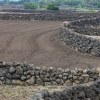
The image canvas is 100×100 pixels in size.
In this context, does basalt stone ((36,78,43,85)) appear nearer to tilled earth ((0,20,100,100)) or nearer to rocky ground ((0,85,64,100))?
rocky ground ((0,85,64,100))

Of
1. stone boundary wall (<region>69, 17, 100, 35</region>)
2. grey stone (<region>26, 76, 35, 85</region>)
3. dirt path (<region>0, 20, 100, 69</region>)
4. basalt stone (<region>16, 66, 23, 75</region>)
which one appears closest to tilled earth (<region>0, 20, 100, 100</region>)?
dirt path (<region>0, 20, 100, 69</region>)

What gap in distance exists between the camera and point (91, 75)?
1559cm

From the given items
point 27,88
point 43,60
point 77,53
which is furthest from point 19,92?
point 77,53

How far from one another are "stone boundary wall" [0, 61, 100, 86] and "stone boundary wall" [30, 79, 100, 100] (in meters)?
4.73

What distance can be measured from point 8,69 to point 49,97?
6.73 metres

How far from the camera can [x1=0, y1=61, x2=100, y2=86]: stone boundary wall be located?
15484 mm

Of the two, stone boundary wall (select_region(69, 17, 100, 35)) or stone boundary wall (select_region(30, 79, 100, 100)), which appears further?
stone boundary wall (select_region(69, 17, 100, 35))

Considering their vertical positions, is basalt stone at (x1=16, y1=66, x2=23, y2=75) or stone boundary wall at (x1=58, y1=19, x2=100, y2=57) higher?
basalt stone at (x1=16, y1=66, x2=23, y2=75)

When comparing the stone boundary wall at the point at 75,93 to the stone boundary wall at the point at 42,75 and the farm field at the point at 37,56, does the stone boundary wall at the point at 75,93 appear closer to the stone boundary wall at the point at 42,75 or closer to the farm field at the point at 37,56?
the farm field at the point at 37,56

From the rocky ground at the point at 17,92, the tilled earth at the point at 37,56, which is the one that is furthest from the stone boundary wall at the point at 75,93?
the tilled earth at the point at 37,56

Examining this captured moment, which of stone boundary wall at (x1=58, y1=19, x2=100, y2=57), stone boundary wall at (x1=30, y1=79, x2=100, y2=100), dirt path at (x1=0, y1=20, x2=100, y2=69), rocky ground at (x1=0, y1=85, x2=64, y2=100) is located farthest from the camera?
stone boundary wall at (x1=58, y1=19, x2=100, y2=57)

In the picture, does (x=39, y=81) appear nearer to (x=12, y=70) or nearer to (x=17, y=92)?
(x=12, y=70)

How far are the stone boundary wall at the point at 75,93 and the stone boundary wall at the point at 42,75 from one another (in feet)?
15.5

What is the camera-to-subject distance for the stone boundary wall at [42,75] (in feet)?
50.8
